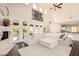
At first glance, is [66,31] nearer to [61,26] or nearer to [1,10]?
[61,26]

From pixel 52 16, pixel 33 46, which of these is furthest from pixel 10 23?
pixel 52 16

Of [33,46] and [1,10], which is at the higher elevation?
[1,10]

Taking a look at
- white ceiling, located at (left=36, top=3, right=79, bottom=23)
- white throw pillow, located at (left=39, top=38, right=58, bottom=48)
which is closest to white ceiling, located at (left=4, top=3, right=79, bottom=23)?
white ceiling, located at (left=36, top=3, right=79, bottom=23)

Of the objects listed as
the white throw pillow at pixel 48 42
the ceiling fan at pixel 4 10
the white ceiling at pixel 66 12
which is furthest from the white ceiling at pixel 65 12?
the ceiling fan at pixel 4 10

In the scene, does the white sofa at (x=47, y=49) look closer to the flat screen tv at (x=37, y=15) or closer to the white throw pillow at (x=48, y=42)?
the white throw pillow at (x=48, y=42)

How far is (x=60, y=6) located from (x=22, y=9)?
44cm

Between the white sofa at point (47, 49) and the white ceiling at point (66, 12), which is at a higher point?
the white ceiling at point (66, 12)

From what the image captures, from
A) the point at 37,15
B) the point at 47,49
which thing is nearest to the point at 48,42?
the point at 47,49

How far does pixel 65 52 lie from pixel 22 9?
0.69m

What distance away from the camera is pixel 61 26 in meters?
1.47

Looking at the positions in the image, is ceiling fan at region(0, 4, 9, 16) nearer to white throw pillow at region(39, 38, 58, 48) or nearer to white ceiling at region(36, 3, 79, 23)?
white ceiling at region(36, 3, 79, 23)

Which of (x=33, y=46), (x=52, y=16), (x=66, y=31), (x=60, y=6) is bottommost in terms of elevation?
(x=33, y=46)

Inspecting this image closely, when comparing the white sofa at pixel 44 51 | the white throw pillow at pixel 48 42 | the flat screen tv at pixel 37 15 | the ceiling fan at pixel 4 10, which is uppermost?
the ceiling fan at pixel 4 10

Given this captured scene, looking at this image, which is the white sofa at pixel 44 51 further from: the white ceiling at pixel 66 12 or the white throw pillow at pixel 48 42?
the white ceiling at pixel 66 12
